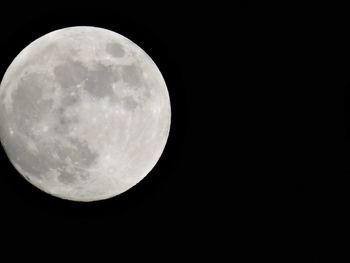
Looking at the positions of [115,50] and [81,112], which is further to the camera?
[115,50]

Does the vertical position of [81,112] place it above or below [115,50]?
below

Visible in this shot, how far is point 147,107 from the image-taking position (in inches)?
274

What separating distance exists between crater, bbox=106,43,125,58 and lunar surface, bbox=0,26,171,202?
1cm

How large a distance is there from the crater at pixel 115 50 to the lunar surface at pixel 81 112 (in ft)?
0.05

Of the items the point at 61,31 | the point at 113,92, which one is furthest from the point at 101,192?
the point at 61,31

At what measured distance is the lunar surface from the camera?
6543mm

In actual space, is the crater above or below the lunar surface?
above

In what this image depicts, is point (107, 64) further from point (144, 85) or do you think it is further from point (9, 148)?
point (9, 148)

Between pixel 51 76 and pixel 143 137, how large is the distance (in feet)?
4.39

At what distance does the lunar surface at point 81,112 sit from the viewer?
6.54 metres

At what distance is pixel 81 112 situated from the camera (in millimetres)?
6504

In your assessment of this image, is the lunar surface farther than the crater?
No

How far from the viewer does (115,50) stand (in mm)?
6961

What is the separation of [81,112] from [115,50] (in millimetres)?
968
